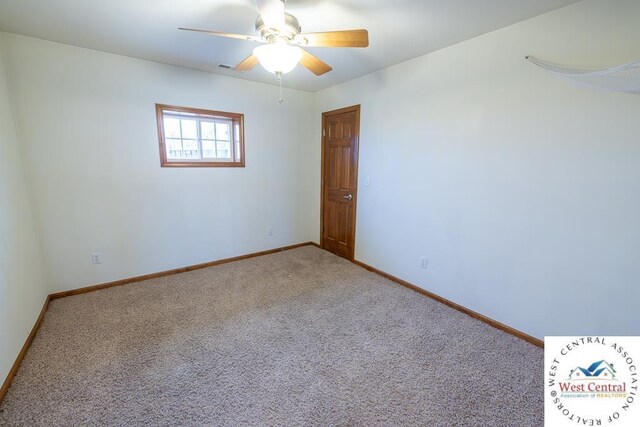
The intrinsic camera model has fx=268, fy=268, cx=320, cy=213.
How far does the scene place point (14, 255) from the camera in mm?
1947

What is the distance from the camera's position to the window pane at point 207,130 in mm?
3311

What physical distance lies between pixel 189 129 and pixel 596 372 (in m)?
4.04

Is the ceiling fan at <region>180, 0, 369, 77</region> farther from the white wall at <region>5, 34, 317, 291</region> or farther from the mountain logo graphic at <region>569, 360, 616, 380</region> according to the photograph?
the mountain logo graphic at <region>569, 360, 616, 380</region>

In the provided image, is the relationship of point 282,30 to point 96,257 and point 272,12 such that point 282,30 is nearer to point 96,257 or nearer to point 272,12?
point 272,12

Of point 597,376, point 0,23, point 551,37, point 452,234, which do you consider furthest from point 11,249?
point 551,37

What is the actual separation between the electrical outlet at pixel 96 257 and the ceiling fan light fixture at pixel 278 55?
264 cm

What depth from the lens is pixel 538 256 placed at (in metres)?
2.02

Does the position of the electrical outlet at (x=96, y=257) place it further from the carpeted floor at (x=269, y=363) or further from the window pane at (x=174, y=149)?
the window pane at (x=174, y=149)

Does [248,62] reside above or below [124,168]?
above

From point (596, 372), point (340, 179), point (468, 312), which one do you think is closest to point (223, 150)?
point (340, 179)

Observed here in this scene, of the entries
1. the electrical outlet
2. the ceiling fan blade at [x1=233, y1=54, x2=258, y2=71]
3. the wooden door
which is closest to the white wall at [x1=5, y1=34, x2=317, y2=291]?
the electrical outlet

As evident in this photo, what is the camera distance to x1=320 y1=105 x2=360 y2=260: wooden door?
3.53 m

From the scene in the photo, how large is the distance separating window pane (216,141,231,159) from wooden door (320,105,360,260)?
136cm

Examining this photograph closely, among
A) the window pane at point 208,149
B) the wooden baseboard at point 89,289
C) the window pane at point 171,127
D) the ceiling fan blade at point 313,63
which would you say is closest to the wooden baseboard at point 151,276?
the wooden baseboard at point 89,289
